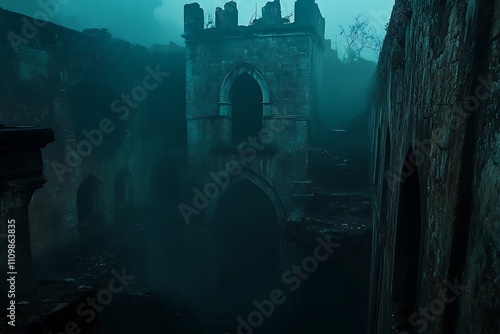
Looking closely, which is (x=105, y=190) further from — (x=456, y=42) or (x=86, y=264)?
(x=456, y=42)

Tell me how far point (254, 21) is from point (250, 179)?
479 centimetres

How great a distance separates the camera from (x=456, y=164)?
61.9 inches

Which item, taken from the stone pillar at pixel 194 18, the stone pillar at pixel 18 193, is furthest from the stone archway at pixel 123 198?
the stone pillar at pixel 18 193

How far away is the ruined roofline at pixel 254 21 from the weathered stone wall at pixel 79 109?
1782mm

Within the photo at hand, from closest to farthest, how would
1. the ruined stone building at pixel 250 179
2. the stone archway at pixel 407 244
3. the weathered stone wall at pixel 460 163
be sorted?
the weathered stone wall at pixel 460 163 < the ruined stone building at pixel 250 179 < the stone archway at pixel 407 244

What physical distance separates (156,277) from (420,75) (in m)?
11.0

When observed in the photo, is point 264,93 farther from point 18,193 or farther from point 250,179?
point 18,193

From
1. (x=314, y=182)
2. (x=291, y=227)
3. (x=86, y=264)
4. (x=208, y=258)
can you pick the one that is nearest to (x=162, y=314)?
(x=86, y=264)

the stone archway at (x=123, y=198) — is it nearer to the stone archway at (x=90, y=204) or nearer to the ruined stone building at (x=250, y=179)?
the ruined stone building at (x=250, y=179)

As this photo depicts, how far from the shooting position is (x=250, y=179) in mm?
11289

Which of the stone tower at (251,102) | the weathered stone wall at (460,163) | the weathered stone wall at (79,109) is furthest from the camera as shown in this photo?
the stone tower at (251,102)

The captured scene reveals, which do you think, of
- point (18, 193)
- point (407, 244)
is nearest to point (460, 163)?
Result: point (407, 244)

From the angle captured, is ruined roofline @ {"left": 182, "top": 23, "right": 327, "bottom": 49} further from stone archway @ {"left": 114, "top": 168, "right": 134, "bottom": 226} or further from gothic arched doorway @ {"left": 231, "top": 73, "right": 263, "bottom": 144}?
stone archway @ {"left": 114, "top": 168, "right": 134, "bottom": 226}

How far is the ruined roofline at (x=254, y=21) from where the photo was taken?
10422mm
